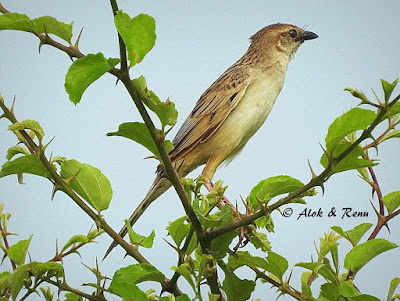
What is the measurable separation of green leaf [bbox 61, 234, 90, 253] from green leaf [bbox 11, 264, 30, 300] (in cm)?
14

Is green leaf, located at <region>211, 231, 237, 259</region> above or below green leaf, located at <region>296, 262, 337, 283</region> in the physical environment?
above

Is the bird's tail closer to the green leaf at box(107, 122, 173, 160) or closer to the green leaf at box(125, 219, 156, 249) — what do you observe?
the green leaf at box(125, 219, 156, 249)

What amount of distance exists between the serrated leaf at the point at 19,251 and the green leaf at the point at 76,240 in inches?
4.6

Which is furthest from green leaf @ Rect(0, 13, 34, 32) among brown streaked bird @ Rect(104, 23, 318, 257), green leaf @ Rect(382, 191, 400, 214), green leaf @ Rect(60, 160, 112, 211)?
brown streaked bird @ Rect(104, 23, 318, 257)

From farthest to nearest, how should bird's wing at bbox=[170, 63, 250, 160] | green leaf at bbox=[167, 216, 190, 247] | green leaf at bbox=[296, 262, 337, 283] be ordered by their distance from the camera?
bird's wing at bbox=[170, 63, 250, 160]
green leaf at bbox=[167, 216, 190, 247]
green leaf at bbox=[296, 262, 337, 283]

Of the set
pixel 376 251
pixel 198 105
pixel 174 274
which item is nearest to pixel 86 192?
pixel 174 274

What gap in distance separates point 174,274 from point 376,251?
0.59 meters

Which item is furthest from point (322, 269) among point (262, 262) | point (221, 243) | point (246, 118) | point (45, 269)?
point (246, 118)

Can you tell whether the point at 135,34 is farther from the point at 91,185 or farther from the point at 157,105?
the point at 91,185

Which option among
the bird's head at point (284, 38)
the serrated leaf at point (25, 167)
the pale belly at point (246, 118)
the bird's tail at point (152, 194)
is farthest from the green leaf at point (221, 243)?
the bird's head at point (284, 38)

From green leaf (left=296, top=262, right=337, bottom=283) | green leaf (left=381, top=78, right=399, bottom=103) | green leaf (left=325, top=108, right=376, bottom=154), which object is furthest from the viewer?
green leaf (left=296, top=262, right=337, bottom=283)

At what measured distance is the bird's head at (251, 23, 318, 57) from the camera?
Result: 16.1 feet

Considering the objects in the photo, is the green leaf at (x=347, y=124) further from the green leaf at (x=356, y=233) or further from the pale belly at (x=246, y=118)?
the pale belly at (x=246, y=118)

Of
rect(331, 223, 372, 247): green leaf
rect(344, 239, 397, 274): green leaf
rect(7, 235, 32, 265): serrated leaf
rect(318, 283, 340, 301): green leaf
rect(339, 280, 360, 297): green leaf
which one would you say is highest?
rect(7, 235, 32, 265): serrated leaf
